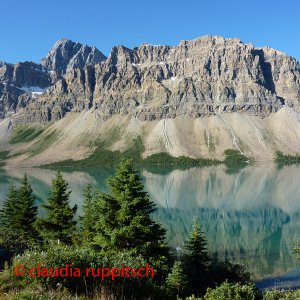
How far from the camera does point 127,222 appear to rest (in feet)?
82.5

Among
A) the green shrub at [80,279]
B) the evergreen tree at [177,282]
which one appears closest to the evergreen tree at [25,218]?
the evergreen tree at [177,282]

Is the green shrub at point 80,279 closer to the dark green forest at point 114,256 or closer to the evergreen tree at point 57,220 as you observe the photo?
the dark green forest at point 114,256

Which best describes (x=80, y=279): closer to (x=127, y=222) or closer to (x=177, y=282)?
(x=177, y=282)

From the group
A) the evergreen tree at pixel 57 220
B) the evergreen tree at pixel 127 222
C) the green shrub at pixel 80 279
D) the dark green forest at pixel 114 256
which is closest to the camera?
the green shrub at pixel 80 279

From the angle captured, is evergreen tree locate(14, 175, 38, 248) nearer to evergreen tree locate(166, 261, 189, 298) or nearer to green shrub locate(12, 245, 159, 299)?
evergreen tree locate(166, 261, 189, 298)

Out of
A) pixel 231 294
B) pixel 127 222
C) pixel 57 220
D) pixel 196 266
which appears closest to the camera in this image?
pixel 231 294

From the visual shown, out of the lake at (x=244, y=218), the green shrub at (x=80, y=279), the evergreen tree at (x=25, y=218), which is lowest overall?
the lake at (x=244, y=218)

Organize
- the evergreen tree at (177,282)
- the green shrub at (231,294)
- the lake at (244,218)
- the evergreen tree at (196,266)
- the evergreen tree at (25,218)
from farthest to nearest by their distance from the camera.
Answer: the lake at (244,218)
the evergreen tree at (25,218)
the evergreen tree at (196,266)
the evergreen tree at (177,282)
the green shrub at (231,294)

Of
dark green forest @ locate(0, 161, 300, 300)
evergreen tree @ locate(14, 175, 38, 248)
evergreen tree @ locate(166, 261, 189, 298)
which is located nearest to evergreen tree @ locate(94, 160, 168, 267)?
dark green forest @ locate(0, 161, 300, 300)

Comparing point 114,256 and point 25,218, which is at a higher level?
point 114,256

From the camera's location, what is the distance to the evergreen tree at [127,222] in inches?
956

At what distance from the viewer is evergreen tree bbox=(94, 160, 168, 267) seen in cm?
2428

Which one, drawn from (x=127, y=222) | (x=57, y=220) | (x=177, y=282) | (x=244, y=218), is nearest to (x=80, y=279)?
(x=177, y=282)

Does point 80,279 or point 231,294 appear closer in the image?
point 80,279
